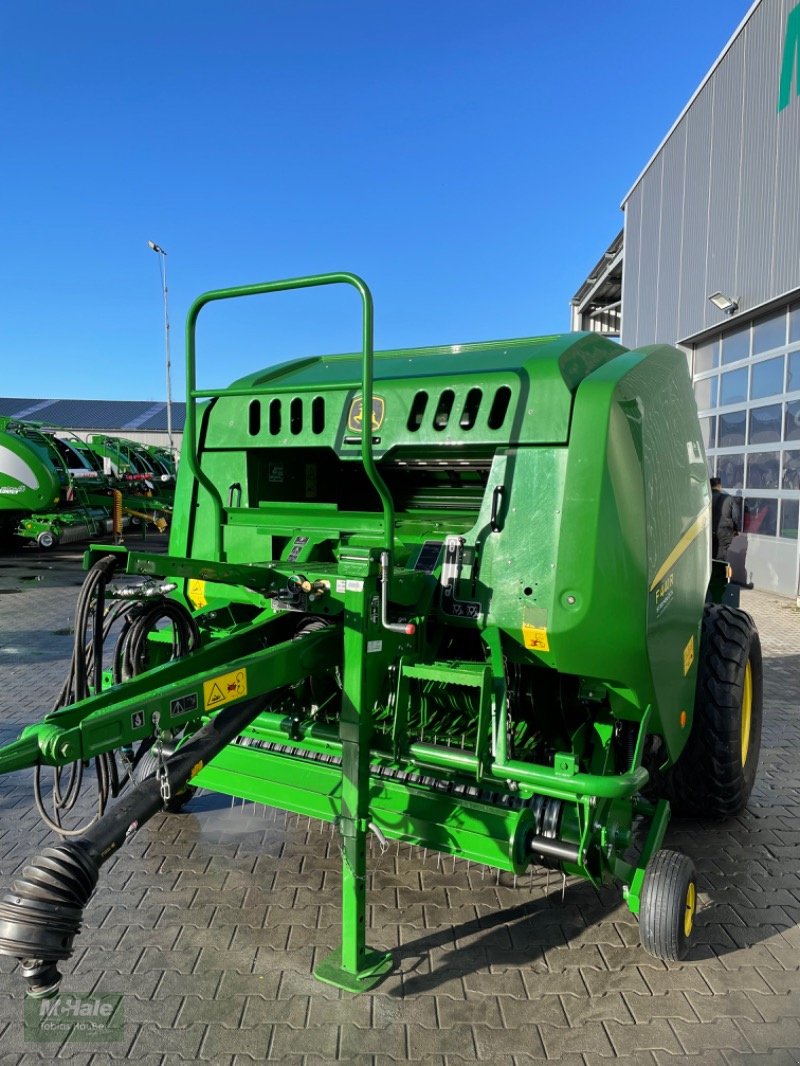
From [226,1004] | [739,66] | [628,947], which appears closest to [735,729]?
[628,947]

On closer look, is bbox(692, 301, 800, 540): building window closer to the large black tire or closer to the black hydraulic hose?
the large black tire

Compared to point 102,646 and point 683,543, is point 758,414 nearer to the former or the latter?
point 683,543

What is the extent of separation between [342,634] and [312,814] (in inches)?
31.4

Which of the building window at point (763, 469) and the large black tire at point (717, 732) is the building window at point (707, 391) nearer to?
the building window at point (763, 469)

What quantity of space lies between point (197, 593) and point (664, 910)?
2292mm

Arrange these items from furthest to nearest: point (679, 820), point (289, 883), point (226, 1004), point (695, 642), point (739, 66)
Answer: point (739, 66), point (679, 820), point (695, 642), point (289, 883), point (226, 1004)

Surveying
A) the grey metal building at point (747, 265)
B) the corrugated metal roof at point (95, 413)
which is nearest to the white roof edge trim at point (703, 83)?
the grey metal building at point (747, 265)

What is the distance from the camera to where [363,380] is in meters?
2.76

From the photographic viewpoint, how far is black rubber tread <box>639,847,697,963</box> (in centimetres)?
282

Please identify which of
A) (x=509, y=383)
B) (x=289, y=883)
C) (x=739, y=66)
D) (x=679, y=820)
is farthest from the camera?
(x=739, y=66)

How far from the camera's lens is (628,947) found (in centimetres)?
302

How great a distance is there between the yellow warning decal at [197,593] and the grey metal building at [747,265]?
9696mm

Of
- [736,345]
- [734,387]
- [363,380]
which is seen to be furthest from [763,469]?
[363,380]

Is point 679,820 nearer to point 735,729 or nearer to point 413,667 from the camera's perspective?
Result: point 735,729
